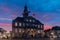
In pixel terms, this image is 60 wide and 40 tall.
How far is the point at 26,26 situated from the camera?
59344mm

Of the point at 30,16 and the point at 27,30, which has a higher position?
the point at 30,16

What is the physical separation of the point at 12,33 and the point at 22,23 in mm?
7087

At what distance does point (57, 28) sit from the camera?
68.9 m

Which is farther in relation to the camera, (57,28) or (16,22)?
(57,28)

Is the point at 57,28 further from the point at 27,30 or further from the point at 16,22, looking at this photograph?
the point at 16,22

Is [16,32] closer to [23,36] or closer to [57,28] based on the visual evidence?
[23,36]

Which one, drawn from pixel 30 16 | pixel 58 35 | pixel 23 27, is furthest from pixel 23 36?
pixel 58 35

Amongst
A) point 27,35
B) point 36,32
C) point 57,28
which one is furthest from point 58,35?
point 27,35

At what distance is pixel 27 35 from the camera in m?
55.0

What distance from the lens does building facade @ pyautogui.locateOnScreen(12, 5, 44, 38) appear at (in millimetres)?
55375

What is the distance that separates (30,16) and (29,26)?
4.12 m

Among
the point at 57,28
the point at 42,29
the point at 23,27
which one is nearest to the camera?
the point at 23,27

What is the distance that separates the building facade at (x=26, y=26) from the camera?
55.4 meters

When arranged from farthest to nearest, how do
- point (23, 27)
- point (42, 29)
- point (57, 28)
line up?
point (57, 28) < point (42, 29) < point (23, 27)
